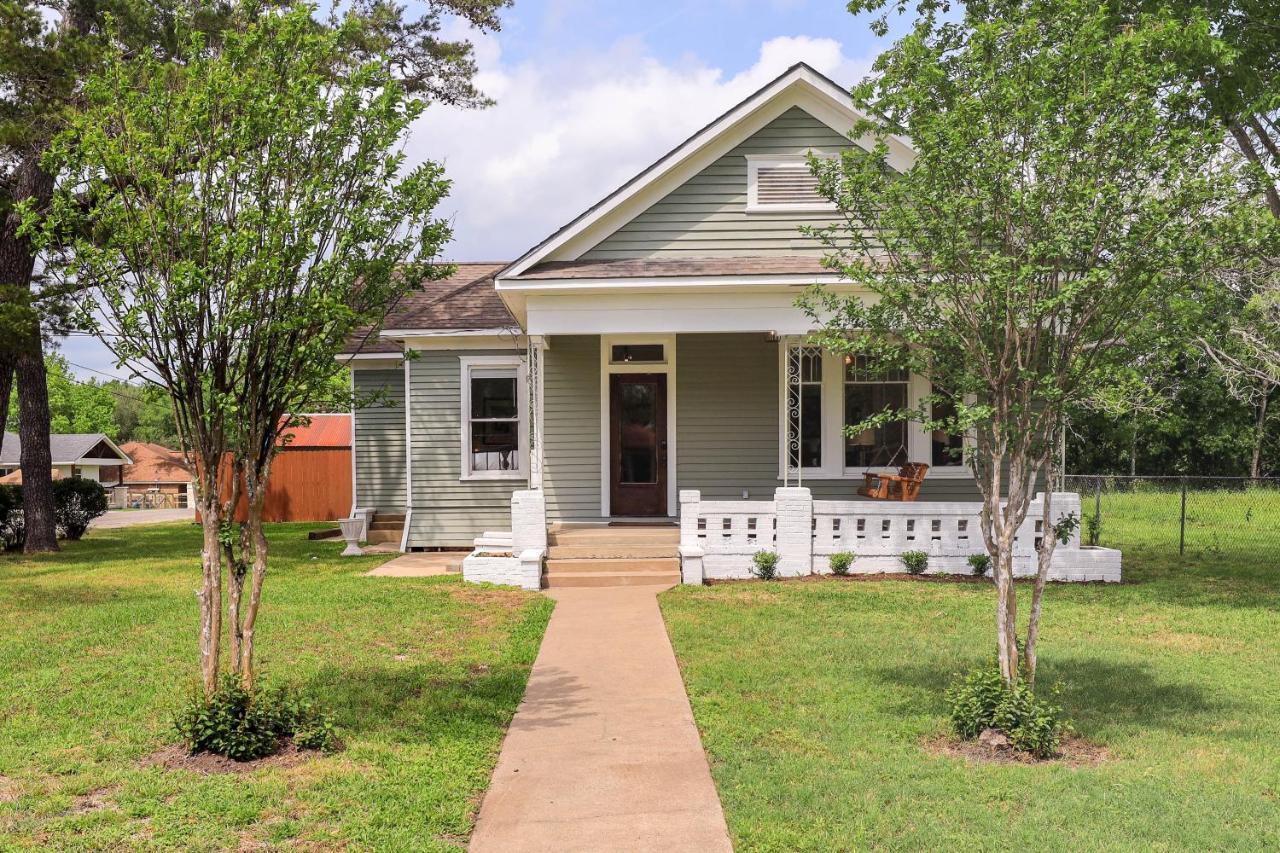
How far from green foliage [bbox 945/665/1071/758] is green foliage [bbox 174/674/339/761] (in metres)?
3.85

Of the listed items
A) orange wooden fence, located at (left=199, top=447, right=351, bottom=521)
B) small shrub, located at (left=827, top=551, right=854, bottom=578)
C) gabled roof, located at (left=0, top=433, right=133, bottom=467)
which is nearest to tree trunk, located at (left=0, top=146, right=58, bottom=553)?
orange wooden fence, located at (left=199, top=447, right=351, bottom=521)

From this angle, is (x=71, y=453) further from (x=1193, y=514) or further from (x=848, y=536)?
(x=1193, y=514)

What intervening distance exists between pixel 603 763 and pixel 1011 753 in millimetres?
2391

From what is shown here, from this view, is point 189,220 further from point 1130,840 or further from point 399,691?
point 1130,840

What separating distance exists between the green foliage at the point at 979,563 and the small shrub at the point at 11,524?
1717 cm

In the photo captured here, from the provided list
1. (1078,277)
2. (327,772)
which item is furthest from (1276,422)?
(327,772)

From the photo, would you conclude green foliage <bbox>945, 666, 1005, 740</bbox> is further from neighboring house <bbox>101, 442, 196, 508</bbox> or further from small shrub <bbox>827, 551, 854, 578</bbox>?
neighboring house <bbox>101, 442, 196, 508</bbox>

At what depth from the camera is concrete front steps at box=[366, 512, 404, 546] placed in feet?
57.9

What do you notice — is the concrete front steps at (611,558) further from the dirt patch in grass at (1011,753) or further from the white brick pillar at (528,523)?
the dirt patch in grass at (1011,753)

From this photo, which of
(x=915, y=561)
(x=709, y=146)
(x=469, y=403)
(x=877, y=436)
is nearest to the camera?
(x=915, y=561)

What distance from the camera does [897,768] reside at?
5660 mm

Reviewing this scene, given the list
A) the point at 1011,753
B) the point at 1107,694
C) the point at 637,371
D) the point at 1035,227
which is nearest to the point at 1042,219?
the point at 1035,227

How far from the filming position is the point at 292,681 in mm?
7656

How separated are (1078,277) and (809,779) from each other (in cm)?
343
